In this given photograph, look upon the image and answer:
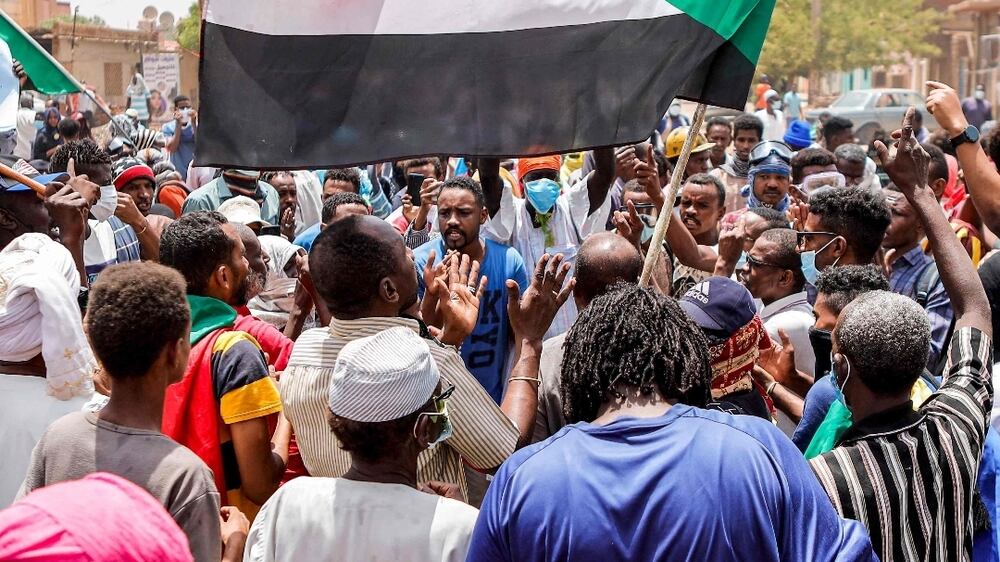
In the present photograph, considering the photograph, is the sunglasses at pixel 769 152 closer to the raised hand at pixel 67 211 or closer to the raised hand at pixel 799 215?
the raised hand at pixel 799 215

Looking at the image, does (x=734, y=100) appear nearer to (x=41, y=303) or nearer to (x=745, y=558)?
(x=745, y=558)

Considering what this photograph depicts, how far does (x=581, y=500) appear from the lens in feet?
8.28

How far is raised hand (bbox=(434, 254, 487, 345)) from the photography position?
383 centimetres

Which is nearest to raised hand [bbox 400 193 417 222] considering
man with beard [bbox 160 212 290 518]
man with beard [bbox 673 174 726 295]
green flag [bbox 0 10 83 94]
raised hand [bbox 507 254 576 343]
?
man with beard [bbox 673 174 726 295]

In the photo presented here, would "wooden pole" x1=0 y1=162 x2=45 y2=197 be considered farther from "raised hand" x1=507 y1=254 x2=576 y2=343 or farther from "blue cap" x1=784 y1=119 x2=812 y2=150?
"blue cap" x1=784 y1=119 x2=812 y2=150

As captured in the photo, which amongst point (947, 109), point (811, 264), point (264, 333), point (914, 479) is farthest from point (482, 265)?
point (914, 479)

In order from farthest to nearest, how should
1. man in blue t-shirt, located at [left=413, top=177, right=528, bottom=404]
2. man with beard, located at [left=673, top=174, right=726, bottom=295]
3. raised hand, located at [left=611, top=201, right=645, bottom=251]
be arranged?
1. man with beard, located at [left=673, top=174, right=726, bottom=295]
2. man in blue t-shirt, located at [left=413, top=177, right=528, bottom=404]
3. raised hand, located at [left=611, top=201, right=645, bottom=251]

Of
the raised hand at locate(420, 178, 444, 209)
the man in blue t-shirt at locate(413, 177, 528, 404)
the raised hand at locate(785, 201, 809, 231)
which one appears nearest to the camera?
the man in blue t-shirt at locate(413, 177, 528, 404)

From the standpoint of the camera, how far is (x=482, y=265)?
627cm

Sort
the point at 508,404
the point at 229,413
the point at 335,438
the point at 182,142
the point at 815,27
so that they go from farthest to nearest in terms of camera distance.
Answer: the point at 815,27
the point at 182,142
the point at 508,404
the point at 229,413
the point at 335,438

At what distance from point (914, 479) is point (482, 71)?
6.96 feet

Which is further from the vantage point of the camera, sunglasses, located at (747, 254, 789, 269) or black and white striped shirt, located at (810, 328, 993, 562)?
sunglasses, located at (747, 254, 789, 269)

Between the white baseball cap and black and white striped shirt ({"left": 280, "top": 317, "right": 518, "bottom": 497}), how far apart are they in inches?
132

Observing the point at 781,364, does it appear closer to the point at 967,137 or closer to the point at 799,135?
the point at 967,137
